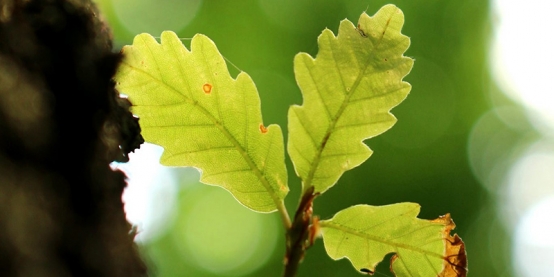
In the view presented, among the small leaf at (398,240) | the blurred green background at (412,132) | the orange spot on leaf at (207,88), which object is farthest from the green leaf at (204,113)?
the blurred green background at (412,132)

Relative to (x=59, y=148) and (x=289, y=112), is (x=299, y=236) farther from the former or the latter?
(x=59, y=148)

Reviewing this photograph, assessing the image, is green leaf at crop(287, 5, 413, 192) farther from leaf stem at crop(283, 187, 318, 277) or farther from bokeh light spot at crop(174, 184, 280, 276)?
bokeh light spot at crop(174, 184, 280, 276)

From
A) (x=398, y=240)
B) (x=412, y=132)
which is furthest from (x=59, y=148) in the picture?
(x=412, y=132)

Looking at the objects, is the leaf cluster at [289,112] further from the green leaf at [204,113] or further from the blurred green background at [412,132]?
the blurred green background at [412,132]

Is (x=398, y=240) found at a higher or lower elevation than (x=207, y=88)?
lower

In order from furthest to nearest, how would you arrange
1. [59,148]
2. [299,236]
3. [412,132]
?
[412,132]
[299,236]
[59,148]

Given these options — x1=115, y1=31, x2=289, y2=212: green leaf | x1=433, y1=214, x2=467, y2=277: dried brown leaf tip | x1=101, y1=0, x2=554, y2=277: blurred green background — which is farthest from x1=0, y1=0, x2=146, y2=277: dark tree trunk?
x1=101, y1=0, x2=554, y2=277: blurred green background
